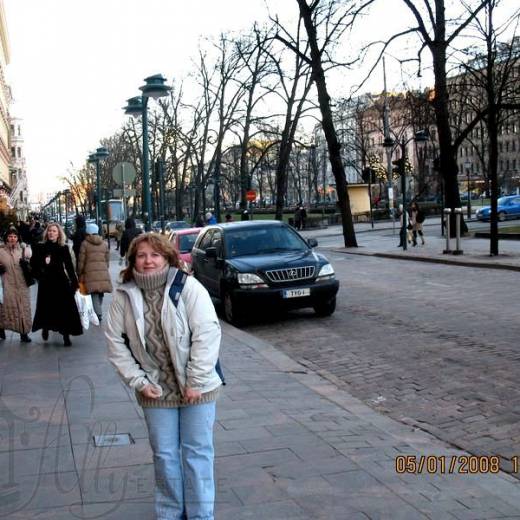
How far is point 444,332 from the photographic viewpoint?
35.4 feet

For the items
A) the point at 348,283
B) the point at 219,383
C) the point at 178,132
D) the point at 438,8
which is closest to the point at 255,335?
the point at 348,283

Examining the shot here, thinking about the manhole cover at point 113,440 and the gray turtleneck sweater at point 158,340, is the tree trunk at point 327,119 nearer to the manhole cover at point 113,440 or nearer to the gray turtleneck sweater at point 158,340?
the manhole cover at point 113,440

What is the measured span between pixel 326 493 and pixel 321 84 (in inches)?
1108

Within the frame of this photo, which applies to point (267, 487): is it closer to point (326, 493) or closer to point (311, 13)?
point (326, 493)

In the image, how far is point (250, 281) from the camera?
40.4 ft

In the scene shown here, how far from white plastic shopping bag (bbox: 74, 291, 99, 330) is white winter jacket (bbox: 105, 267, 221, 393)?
302 inches

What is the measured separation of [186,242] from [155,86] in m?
4.81

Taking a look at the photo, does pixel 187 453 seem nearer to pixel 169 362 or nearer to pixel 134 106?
pixel 169 362

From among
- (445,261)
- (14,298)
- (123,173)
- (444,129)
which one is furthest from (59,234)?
(444,129)

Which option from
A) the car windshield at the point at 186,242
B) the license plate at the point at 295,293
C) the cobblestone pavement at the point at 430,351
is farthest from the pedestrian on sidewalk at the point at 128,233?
the license plate at the point at 295,293
